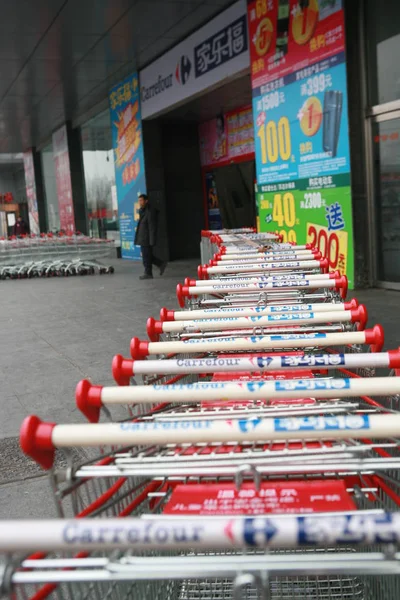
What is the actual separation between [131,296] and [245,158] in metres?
6.68

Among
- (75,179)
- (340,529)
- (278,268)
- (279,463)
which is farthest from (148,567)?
(75,179)

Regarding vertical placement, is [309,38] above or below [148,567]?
above

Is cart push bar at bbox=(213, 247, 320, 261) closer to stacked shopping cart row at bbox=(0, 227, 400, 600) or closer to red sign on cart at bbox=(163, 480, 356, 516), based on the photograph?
stacked shopping cart row at bbox=(0, 227, 400, 600)

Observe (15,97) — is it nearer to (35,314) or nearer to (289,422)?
(35,314)

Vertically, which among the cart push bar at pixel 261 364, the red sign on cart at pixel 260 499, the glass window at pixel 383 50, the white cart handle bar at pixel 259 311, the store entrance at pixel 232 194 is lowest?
the red sign on cart at pixel 260 499

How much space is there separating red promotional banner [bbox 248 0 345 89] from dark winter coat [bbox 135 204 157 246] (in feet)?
11.9

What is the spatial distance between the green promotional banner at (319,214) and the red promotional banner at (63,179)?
12178mm

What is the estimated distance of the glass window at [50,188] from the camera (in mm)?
24264

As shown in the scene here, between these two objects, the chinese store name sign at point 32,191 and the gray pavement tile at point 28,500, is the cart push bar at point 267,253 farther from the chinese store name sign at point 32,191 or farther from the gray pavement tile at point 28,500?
the chinese store name sign at point 32,191

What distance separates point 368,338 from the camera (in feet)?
7.36

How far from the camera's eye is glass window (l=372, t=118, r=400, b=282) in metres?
8.03

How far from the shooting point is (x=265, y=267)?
3918mm

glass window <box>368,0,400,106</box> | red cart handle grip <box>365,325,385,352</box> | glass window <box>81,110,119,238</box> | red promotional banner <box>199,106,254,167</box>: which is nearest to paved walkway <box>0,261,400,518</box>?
red cart handle grip <box>365,325,385,352</box>

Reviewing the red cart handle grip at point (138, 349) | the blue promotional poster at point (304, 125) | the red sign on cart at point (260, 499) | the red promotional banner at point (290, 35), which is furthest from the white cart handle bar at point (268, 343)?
the red promotional banner at point (290, 35)
